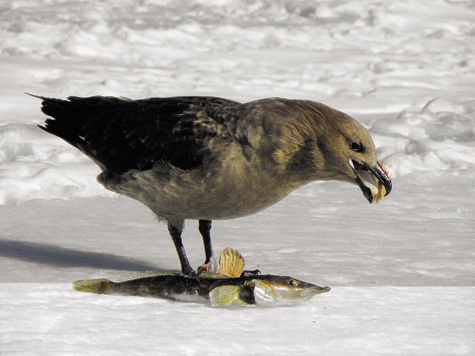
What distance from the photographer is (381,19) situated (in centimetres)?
1375

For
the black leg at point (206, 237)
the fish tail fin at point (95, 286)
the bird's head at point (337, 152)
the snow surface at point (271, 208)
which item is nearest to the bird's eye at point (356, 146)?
the bird's head at point (337, 152)

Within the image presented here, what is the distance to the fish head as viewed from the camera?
3613 mm

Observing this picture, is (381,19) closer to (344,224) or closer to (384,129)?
(384,129)

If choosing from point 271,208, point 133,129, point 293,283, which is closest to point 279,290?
point 293,283

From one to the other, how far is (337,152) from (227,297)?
3.25 feet

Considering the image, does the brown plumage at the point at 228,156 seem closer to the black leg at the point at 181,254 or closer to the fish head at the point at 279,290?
the black leg at the point at 181,254

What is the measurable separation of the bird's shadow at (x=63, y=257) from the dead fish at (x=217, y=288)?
30.9 inches

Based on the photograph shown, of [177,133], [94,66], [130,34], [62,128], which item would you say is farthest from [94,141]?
[130,34]

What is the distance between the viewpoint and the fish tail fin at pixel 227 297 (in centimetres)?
360

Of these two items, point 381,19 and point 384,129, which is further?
point 381,19

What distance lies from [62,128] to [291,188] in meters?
1.68

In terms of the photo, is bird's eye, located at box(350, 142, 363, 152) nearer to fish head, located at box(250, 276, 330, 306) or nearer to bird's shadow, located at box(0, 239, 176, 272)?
fish head, located at box(250, 276, 330, 306)

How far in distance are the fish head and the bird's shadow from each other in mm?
1249

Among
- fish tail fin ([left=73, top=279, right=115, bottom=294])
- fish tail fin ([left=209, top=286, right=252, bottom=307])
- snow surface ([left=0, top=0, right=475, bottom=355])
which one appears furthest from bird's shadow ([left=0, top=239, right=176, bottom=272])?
fish tail fin ([left=209, top=286, right=252, bottom=307])
